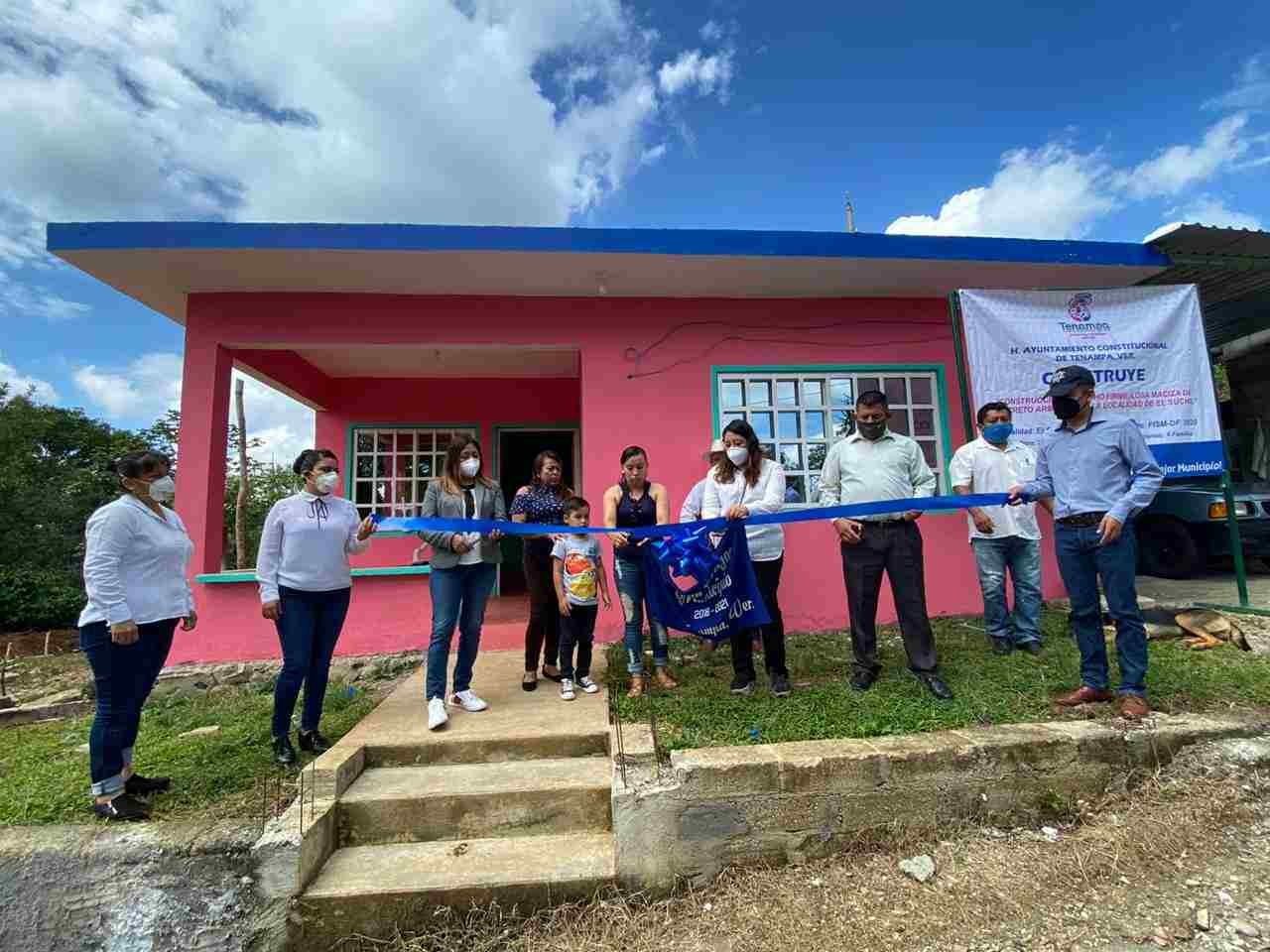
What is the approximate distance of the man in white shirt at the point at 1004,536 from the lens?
396 centimetres

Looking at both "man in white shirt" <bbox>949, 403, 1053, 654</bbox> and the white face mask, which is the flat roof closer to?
"man in white shirt" <bbox>949, 403, 1053, 654</bbox>

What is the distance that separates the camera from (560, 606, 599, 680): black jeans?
3497mm

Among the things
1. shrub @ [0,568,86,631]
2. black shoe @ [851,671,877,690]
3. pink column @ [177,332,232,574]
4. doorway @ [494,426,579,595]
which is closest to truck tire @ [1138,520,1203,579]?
black shoe @ [851,671,877,690]

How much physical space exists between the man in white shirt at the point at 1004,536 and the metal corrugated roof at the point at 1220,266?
2450mm

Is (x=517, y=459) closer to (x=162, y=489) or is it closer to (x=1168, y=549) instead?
(x=162, y=489)

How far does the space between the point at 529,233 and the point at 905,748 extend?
400 cm

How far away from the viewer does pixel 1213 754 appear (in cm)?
256

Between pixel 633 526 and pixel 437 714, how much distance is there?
144 centimetres

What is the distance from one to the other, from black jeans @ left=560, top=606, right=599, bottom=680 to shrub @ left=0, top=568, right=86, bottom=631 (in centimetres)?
1062

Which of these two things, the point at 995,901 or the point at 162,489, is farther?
the point at 162,489

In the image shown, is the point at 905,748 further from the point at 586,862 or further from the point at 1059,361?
the point at 1059,361

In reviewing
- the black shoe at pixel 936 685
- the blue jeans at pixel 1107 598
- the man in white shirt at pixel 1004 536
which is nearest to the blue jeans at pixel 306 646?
the black shoe at pixel 936 685

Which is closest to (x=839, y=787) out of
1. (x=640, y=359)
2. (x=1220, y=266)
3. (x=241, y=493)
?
(x=640, y=359)

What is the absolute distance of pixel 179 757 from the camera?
300cm
